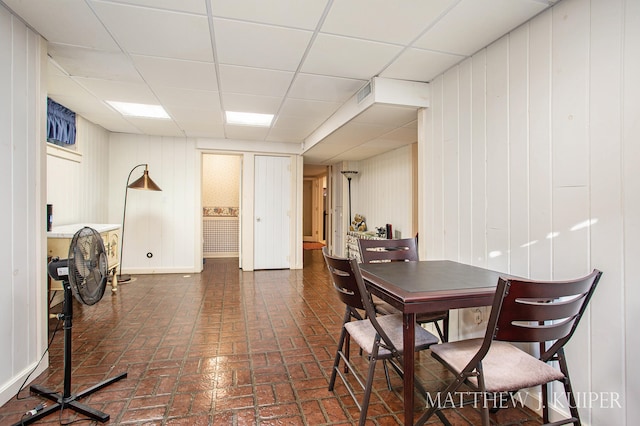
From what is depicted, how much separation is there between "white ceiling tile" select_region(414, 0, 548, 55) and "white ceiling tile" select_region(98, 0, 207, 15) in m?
1.39

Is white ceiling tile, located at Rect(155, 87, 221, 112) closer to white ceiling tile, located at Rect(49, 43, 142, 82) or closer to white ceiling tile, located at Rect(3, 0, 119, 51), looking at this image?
white ceiling tile, located at Rect(49, 43, 142, 82)

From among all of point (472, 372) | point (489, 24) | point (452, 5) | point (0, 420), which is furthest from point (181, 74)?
point (472, 372)

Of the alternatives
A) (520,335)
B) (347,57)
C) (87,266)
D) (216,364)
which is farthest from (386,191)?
(87,266)

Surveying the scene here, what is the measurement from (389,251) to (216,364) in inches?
61.6

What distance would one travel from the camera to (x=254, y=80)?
282 centimetres

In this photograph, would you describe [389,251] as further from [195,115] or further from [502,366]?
[195,115]

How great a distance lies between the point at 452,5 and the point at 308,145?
3.65 metres

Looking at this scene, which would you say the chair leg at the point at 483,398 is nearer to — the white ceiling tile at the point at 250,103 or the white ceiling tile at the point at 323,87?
the white ceiling tile at the point at 323,87

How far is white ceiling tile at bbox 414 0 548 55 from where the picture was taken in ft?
5.66

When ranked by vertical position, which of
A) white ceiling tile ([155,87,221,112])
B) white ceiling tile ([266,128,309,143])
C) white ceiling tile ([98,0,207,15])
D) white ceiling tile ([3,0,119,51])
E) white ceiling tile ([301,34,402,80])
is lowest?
white ceiling tile ([98,0,207,15])

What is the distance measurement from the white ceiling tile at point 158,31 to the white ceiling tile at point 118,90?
80 centimetres

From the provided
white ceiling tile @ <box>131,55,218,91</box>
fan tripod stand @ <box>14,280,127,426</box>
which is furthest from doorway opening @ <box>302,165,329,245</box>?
fan tripod stand @ <box>14,280,127,426</box>

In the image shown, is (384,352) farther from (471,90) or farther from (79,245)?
(471,90)

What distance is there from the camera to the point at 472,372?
131cm
